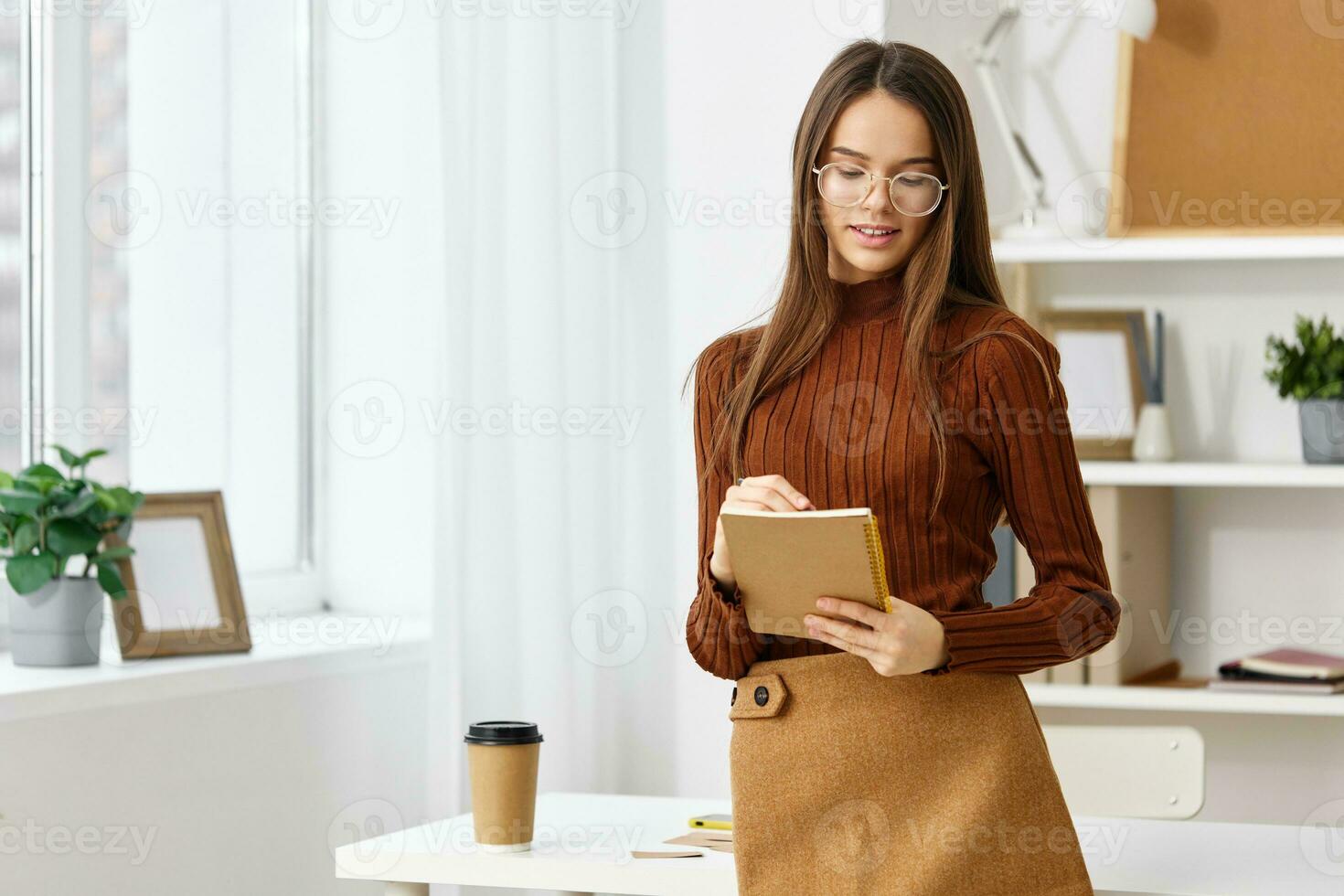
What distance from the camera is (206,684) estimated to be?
2285mm

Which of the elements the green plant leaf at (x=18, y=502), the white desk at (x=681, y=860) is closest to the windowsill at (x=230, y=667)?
the green plant leaf at (x=18, y=502)

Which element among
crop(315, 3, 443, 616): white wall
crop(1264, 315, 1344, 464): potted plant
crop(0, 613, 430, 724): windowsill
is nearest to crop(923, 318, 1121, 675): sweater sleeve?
crop(0, 613, 430, 724): windowsill

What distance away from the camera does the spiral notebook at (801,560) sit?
1286 mm

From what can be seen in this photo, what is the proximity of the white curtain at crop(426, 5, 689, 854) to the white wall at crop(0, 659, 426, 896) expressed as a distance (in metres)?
0.17

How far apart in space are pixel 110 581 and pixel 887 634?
128 centimetres

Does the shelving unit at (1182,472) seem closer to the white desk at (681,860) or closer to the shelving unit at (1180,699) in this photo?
the shelving unit at (1180,699)

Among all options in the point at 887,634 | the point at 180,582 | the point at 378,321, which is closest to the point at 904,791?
the point at 887,634

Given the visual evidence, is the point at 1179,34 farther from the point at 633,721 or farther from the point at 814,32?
the point at 633,721

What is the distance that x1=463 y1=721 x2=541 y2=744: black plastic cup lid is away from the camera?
1.76 m

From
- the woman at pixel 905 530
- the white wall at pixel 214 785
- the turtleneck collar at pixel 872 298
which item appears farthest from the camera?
the white wall at pixel 214 785

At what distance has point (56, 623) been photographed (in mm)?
2170

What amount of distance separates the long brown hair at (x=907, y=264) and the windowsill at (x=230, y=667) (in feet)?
3.32

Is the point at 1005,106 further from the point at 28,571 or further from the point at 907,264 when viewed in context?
the point at 28,571

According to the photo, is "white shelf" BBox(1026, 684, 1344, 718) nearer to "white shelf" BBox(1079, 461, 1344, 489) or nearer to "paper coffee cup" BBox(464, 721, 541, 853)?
"white shelf" BBox(1079, 461, 1344, 489)
